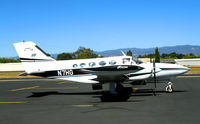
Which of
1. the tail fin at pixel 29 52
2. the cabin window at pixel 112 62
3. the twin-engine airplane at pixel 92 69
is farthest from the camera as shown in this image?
the tail fin at pixel 29 52

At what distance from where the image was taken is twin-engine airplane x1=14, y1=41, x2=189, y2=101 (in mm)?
15320

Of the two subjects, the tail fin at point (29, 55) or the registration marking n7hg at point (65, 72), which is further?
the tail fin at point (29, 55)

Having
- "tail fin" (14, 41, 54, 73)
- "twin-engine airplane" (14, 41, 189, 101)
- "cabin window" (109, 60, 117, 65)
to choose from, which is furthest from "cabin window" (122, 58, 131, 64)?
"tail fin" (14, 41, 54, 73)

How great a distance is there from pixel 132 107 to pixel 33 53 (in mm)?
9101

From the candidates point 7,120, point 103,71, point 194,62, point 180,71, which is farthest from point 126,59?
point 194,62

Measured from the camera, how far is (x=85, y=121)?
29.3 ft

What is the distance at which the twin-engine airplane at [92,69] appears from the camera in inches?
603

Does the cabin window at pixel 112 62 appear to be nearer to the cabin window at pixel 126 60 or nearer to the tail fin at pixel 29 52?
the cabin window at pixel 126 60

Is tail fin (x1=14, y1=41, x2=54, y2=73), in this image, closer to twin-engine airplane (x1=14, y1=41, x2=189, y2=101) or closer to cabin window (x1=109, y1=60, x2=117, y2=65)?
twin-engine airplane (x1=14, y1=41, x2=189, y2=101)

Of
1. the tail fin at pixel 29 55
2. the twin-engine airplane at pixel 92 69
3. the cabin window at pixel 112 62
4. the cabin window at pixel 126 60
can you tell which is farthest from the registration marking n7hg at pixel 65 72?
the cabin window at pixel 126 60

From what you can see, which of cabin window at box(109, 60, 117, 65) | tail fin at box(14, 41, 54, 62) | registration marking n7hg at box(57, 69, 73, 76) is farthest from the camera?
tail fin at box(14, 41, 54, 62)

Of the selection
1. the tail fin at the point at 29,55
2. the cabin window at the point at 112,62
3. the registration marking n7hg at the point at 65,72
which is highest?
the tail fin at the point at 29,55

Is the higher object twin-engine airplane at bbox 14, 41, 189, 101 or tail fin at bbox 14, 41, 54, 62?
tail fin at bbox 14, 41, 54, 62

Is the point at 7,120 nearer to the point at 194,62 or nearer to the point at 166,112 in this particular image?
the point at 166,112
